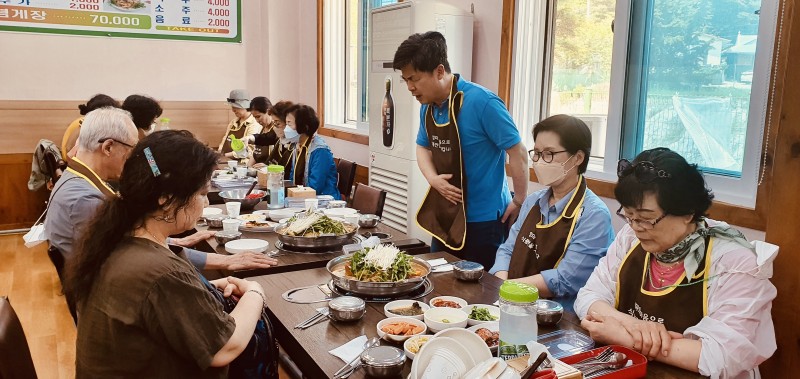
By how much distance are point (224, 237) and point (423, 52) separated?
1191 mm

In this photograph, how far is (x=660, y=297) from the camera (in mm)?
1568

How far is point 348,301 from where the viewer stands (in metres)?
1.68

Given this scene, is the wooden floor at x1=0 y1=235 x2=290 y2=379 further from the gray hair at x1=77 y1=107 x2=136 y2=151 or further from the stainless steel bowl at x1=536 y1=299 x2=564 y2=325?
the stainless steel bowl at x1=536 y1=299 x2=564 y2=325

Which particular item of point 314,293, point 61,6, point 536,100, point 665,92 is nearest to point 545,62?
point 536,100

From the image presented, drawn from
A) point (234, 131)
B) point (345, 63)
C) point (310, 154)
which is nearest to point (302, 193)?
point (310, 154)

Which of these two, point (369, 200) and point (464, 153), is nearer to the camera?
point (464, 153)

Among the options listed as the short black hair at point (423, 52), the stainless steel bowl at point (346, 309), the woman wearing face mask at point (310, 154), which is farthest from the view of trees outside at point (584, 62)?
the stainless steel bowl at point (346, 309)

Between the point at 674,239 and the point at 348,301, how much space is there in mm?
903

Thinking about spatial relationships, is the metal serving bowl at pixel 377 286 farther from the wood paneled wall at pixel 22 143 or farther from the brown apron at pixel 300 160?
the wood paneled wall at pixel 22 143

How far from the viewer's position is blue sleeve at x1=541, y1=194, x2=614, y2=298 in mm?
2021

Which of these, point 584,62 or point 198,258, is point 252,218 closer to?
point 198,258

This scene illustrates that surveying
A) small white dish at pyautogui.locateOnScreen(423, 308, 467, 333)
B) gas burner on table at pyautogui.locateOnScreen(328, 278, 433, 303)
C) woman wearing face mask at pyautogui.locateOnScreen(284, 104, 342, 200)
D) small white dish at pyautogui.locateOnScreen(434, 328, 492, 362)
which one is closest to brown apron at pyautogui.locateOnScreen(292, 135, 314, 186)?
woman wearing face mask at pyautogui.locateOnScreen(284, 104, 342, 200)

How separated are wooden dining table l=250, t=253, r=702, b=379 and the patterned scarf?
0.29 metres

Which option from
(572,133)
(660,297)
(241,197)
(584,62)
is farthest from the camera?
(241,197)
